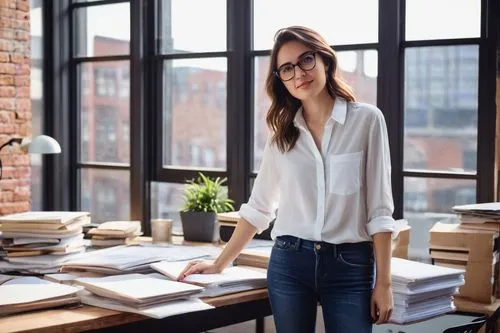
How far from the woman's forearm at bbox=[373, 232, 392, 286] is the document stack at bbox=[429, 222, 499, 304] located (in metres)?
0.97

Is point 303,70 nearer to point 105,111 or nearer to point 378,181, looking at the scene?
point 378,181

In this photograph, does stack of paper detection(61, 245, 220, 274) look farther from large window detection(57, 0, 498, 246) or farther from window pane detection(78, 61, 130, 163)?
window pane detection(78, 61, 130, 163)

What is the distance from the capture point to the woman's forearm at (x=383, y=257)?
2.08 meters

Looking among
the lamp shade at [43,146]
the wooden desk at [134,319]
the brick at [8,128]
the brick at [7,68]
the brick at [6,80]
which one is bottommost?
the wooden desk at [134,319]

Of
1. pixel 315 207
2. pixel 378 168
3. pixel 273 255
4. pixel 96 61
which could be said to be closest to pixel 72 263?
pixel 273 255

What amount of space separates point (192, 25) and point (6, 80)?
1176 millimetres

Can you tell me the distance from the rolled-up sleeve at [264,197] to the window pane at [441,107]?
1337mm

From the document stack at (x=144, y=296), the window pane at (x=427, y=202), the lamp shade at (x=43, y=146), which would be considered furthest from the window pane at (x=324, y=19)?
the document stack at (x=144, y=296)

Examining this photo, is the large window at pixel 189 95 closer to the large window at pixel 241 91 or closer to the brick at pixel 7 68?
the large window at pixel 241 91

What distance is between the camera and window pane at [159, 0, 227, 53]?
14.0ft

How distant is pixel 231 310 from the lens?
8.36 ft

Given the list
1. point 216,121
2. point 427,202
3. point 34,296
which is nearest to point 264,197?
point 34,296

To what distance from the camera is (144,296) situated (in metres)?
2.19

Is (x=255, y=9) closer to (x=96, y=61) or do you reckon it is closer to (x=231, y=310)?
(x=96, y=61)
